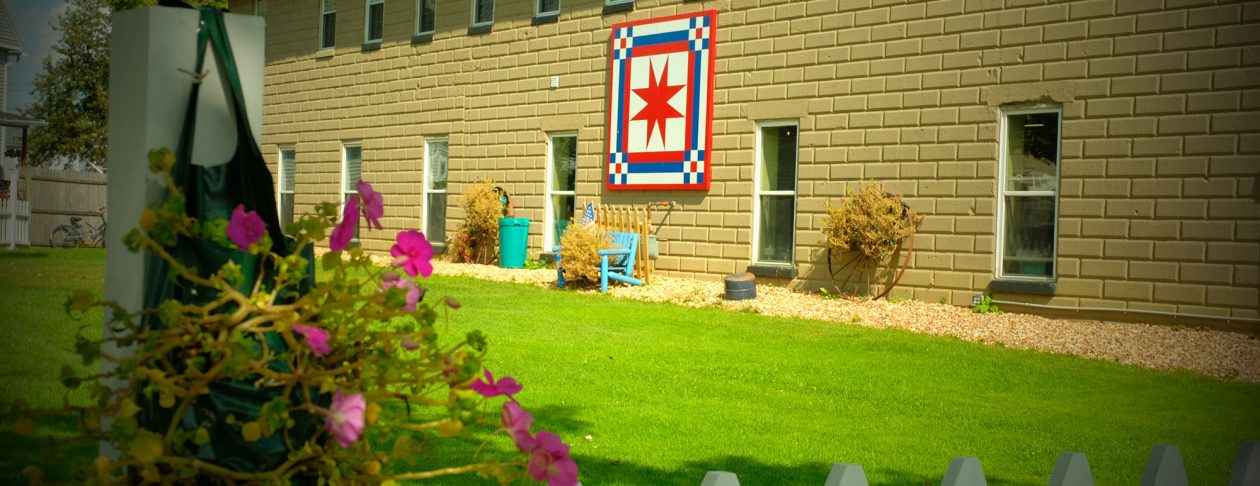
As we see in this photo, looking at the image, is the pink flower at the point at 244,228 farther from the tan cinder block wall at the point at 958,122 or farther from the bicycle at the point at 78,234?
the tan cinder block wall at the point at 958,122

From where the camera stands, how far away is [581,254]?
14945 mm

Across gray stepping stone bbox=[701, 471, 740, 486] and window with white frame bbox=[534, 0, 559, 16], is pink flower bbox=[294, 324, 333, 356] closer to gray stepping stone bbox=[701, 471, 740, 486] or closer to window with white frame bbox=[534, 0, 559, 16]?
gray stepping stone bbox=[701, 471, 740, 486]

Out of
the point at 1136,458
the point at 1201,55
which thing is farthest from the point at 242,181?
the point at 1201,55

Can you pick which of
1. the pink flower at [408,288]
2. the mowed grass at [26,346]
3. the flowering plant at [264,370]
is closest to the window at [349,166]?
the mowed grass at [26,346]

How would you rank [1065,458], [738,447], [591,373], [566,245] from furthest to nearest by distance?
[566,245] < [591,373] < [738,447] < [1065,458]

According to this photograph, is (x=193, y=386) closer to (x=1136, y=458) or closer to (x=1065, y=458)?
(x=1065, y=458)

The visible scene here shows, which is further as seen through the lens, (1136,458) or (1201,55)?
(1201,55)

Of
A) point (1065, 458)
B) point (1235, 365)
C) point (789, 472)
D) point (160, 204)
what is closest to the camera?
point (160, 204)

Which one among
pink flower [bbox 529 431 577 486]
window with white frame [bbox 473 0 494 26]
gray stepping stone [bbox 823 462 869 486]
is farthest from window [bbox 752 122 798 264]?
pink flower [bbox 529 431 577 486]

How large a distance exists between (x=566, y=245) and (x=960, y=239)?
5.25 metres

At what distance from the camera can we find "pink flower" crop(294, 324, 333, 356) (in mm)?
2168

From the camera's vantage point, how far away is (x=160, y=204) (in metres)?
2.38

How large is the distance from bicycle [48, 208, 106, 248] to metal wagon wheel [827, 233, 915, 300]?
874 centimetres

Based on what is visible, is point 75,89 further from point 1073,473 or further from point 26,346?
point 1073,473
